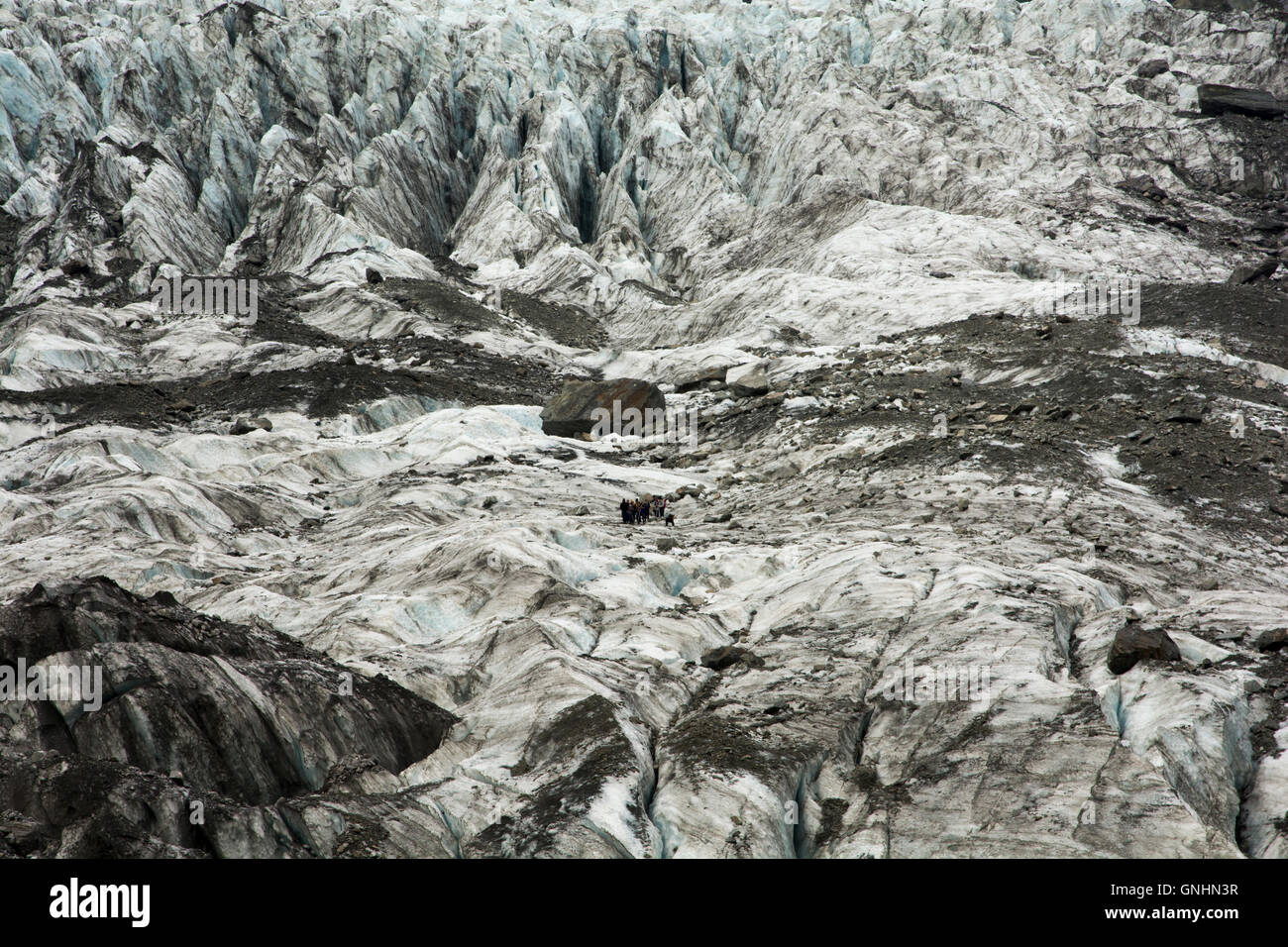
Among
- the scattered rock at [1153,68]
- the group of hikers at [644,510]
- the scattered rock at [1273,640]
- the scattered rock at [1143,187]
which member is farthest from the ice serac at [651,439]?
the group of hikers at [644,510]

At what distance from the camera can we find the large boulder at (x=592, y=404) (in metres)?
42.1

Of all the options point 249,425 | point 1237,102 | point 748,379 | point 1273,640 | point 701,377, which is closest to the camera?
point 1273,640

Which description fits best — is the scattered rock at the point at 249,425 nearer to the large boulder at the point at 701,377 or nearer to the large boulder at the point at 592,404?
the large boulder at the point at 592,404

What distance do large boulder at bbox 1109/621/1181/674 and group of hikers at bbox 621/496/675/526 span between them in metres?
14.9

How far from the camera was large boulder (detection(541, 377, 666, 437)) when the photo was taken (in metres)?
42.1

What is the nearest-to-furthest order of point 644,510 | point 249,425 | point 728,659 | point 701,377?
point 728,659 < point 644,510 < point 249,425 < point 701,377

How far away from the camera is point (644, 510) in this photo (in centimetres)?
3083

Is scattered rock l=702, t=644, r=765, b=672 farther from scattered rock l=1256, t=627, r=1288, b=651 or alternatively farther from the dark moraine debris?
scattered rock l=1256, t=627, r=1288, b=651

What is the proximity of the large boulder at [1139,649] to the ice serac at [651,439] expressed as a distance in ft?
0.47

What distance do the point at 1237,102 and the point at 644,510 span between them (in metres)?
68.9

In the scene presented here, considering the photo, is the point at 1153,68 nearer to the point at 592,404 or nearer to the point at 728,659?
the point at 592,404

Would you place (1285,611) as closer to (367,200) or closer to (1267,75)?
(367,200)

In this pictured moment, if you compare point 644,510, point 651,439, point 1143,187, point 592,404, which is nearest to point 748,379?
point 651,439

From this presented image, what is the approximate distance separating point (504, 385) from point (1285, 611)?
121 feet
